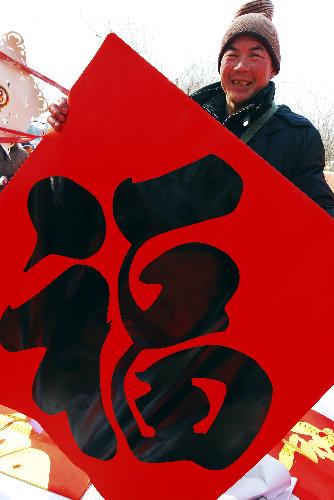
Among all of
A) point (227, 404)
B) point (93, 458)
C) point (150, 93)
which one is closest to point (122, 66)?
point (150, 93)

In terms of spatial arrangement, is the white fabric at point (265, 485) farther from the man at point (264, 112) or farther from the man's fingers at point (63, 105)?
the man's fingers at point (63, 105)

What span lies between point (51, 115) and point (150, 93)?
0.81ft

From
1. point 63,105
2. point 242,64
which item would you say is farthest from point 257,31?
point 63,105

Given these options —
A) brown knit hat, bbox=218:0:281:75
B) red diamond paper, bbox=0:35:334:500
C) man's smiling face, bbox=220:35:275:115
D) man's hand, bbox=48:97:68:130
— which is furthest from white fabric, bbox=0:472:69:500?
brown knit hat, bbox=218:0:281:75

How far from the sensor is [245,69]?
1098 millimetres

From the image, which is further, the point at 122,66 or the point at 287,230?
the point at 122,66

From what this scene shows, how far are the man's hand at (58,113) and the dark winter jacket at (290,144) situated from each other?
427mm

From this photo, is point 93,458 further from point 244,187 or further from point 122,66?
point 122,66

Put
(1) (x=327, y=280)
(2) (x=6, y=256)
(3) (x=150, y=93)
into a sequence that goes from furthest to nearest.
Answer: (2) (x=6, y=256), (3) (x=150, y=93), (1) (x=327, y=280)

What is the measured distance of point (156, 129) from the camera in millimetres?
919

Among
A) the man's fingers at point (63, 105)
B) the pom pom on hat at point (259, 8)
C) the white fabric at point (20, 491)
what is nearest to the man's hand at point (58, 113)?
the man's fingers at point (63, 105)

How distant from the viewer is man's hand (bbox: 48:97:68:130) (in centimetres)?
98

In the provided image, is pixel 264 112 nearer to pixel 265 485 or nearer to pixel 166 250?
pixel 166 250

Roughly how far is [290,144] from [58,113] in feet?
1.91
